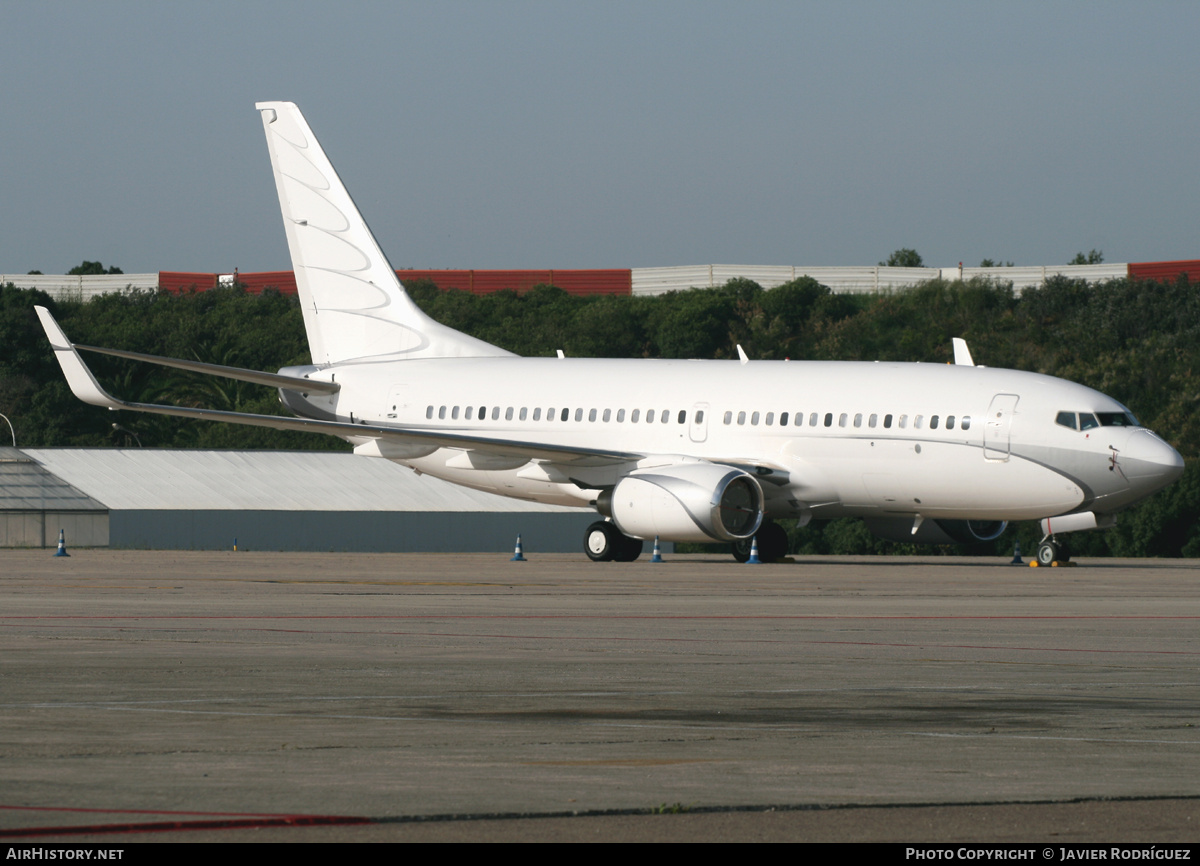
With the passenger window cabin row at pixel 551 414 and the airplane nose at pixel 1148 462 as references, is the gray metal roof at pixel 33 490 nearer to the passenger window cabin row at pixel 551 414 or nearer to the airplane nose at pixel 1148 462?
the passenger window cabin row at pixel 551 414

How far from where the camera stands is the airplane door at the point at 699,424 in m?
35.2

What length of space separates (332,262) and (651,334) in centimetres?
5882

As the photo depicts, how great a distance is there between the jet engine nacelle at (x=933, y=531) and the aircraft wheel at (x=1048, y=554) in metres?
1.30

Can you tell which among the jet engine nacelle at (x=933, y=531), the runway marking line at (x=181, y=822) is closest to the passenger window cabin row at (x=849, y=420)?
the jet engine nacelle at (x=933, y=531)

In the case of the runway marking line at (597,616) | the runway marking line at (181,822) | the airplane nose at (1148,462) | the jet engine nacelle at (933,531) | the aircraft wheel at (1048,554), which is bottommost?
the aircraft wheel at (1048,554)

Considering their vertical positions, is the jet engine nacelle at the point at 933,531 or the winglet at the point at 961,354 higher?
the winglet at the point at 961,354

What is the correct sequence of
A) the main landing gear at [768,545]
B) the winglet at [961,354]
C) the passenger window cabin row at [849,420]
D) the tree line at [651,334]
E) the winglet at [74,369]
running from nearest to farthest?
the passenger window cabin row at [849,420]
the winglet at [74,369]
the winglet at [961,354]
the main landing gear at [768,545]
the tree line at [651,334]

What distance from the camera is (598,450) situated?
119 feet

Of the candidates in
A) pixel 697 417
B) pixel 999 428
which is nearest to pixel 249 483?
pixel 697 417

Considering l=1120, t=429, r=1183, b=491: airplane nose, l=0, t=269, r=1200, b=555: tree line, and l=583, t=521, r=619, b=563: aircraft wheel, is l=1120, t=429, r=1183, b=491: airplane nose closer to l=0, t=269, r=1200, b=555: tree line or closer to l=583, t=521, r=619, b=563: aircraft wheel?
l=583, t=521, r=619, b=563: aircraft wheel

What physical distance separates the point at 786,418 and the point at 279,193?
50.0 feet

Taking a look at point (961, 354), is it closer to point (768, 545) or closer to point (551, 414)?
point (768, 545)
